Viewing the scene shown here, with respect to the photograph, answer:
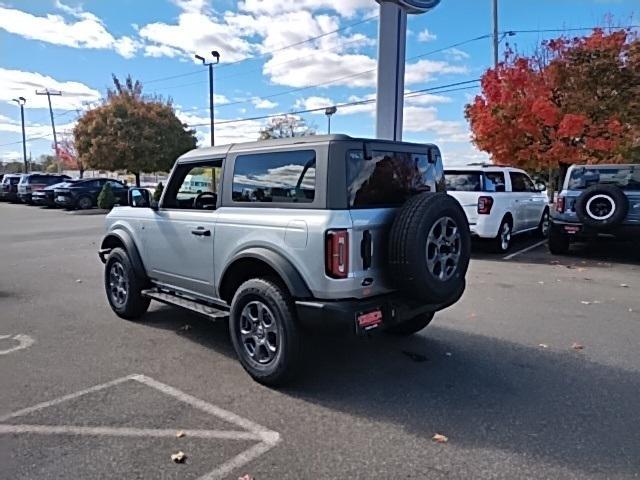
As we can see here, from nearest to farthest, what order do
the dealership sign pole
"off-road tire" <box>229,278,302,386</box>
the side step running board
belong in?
"off-road tire" <box>229,278,302,386</box> → the side step running board → the dealership sign pole

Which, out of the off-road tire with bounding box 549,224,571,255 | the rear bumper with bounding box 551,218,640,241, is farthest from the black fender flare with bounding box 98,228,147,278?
the off-road tire with bounding box 549,224,571,255

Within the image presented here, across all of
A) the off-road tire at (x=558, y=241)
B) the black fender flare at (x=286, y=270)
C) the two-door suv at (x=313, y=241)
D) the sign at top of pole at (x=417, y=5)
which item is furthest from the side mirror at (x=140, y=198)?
the off-road tire at (x=558, y=241)

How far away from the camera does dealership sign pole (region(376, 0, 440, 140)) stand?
10.1m

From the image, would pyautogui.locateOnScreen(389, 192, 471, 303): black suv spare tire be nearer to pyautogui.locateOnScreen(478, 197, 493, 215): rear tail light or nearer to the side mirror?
the side mirror

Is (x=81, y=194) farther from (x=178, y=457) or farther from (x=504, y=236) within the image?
(x=178, y=457)

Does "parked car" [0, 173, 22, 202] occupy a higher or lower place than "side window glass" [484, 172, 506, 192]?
lower

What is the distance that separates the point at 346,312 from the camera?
3561 mm

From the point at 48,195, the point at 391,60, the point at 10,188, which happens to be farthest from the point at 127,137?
the point at 391,60

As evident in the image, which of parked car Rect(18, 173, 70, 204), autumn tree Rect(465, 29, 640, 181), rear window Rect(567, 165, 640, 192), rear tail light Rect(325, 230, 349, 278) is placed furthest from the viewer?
parked car Rect(18, 173, 70, 204)

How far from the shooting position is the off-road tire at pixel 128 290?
18.2ft

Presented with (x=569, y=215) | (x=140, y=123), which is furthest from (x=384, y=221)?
(x=140, y=123)

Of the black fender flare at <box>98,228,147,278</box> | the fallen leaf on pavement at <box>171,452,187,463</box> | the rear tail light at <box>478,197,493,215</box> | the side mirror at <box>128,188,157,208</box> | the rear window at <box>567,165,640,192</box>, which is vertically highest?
the rear window at <box>567,165,640,192</box>

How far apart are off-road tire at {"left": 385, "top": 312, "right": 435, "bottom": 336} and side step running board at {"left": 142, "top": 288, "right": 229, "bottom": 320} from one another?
1.71 meters

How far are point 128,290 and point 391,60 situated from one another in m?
7.10
